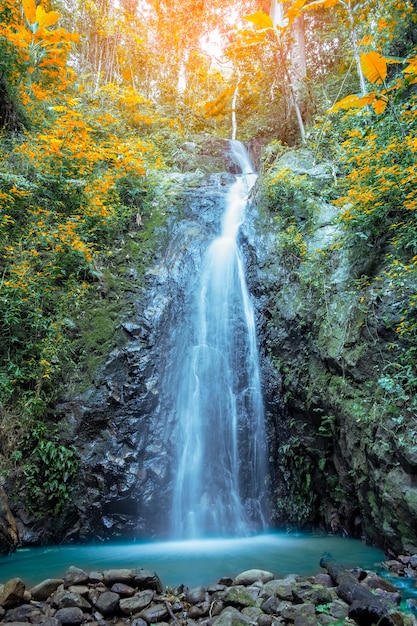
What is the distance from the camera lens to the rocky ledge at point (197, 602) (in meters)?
3.06

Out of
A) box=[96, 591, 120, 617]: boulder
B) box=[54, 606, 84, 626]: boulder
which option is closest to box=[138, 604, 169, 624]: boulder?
box=[96, 591, 120, 617]: boulder

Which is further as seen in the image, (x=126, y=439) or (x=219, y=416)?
(x=219, y=416)

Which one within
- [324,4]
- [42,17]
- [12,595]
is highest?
[42,17]

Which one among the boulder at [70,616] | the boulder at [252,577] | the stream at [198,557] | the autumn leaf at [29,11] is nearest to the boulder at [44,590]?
the boulder at [70,616]

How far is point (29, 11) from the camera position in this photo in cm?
1055

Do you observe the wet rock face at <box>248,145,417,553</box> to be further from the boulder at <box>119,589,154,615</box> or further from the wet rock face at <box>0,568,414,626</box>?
the boulder at <box>119,589,154,615</box>

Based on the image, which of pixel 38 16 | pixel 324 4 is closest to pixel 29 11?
pixel 38 16

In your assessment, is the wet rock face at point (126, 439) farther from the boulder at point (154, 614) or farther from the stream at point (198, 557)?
the boulder at point (154, 614)

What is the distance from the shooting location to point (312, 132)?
11.7m

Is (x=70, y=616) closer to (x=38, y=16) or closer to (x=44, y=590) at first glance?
(x=44, y=590)

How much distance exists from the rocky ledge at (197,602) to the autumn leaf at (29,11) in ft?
43.3

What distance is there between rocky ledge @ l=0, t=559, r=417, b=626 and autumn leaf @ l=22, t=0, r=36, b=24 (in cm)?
1318

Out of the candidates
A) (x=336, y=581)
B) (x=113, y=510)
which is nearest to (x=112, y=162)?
(x=113, y=510)

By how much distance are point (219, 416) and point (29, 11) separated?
1190cm
